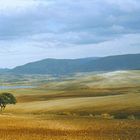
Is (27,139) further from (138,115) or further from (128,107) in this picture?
(128,107)

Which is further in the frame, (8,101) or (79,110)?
(8,101)

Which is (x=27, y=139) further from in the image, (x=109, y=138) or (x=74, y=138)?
(x=109, y=138)

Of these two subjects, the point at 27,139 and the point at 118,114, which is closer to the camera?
the point at 27,139

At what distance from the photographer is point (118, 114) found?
262 feet

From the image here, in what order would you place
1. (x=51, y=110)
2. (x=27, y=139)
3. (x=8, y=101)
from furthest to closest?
(x=8, y=101), (x=51, y=110), (x=27, y=139)

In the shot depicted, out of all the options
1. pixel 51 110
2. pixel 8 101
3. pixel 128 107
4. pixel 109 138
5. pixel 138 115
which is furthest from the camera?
pixel 8 101

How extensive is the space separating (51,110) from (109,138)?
69.7 m

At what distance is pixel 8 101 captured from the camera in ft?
379

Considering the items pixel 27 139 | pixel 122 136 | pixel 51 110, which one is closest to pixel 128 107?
pixel 51 110

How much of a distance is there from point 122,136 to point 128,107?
1957 inches

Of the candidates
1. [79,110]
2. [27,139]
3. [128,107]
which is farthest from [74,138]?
[79,110]

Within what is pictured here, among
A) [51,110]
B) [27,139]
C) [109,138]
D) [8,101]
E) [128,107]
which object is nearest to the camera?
[27,139]

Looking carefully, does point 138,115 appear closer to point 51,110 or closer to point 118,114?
point 118,114

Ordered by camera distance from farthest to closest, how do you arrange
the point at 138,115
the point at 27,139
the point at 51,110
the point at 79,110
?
1. the point at 51,110
2. the point at 79,110
3. the point at 138,115
4. the point at 27,139
